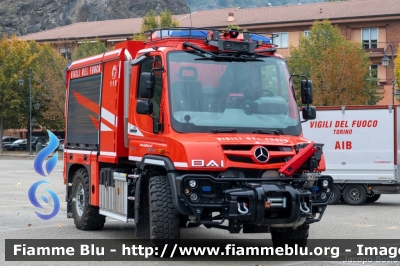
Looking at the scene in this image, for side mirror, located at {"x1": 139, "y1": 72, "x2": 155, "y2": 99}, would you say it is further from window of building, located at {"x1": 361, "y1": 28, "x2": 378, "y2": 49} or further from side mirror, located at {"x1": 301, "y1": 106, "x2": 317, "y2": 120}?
window of building, located at {"x1": 361, "y1": 28, "x2": 378, "y2": 49}

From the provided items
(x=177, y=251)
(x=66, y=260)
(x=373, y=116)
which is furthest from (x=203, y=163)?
(x=373, y=116)

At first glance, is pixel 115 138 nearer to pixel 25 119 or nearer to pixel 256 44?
pixel 256 44

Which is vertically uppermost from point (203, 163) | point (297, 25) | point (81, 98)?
point (297, 25)

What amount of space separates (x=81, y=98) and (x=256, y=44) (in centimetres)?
441

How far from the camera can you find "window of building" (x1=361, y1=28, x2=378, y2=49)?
68.1 metres

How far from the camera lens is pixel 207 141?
1059cm

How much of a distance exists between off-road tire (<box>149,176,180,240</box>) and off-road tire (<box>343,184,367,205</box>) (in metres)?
12.7

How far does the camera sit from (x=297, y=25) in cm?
7006

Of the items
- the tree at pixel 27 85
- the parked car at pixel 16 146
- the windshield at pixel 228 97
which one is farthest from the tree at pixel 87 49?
the windshield at pixel 228 97

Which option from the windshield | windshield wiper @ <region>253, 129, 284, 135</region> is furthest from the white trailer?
windshield wiper @ <region>253, 129, 284, 135</region>

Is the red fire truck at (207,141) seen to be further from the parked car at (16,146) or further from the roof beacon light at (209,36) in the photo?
the parked car at (16,146)

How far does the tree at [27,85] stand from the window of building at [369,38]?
26.9 meters

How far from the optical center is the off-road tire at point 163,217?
10641 mm

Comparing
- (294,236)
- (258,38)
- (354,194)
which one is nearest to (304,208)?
(294,236)
